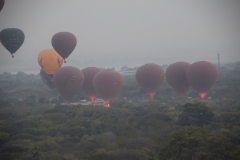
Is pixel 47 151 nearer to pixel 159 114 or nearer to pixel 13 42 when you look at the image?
pixel 159 114

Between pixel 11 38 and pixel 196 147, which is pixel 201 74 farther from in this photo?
pixel 196 147

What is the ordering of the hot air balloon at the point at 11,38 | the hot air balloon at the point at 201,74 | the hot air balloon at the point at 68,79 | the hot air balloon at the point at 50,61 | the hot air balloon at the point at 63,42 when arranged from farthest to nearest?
the hot air balloon at the point at 50,61 < the hot air balloon at the point at 63,42 < the hot air balloon at the point at 11,38 < the hot air balloon at the point at 68,79 < the hot air balloon at the point at 201,74

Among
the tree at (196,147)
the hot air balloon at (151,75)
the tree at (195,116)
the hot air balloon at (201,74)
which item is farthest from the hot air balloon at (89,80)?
the tree at (196,147)

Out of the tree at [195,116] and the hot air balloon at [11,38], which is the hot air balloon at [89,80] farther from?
the tree at [195,116]

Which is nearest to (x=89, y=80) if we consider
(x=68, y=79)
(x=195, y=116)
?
(x=68, y=79)

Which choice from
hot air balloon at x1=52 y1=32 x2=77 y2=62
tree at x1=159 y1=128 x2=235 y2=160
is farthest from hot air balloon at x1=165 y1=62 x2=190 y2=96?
tree at x1=159 y1=128 x2=235 y2=160

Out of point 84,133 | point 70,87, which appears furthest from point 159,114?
point 70,87
